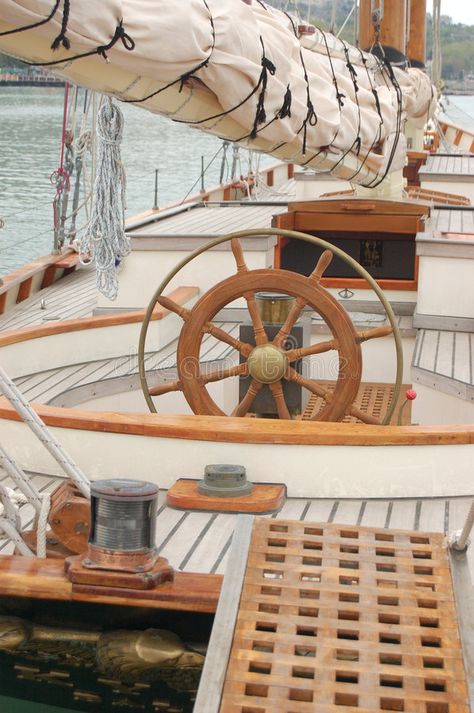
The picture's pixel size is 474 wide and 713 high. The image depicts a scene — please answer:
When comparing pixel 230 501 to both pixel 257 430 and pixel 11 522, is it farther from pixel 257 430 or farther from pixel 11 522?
pixel 11 522

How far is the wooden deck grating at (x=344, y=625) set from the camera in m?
2.56

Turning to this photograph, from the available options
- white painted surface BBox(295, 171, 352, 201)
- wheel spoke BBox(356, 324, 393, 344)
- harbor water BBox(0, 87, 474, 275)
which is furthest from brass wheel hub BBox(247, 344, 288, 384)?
white painted surface BBox(295, 171, 352, 201)

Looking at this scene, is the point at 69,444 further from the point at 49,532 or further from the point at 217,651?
the point at 217,651

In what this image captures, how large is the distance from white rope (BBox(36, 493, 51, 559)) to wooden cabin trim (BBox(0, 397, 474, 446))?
684mm

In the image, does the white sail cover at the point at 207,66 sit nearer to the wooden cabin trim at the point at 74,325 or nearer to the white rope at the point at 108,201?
the white rope at the point at 108,201

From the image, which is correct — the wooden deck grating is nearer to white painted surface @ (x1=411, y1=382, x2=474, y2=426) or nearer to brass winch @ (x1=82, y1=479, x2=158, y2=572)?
brass winch @ (x1=82, y1=479, x2=158, y2=572)

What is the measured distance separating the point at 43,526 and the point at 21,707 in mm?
590

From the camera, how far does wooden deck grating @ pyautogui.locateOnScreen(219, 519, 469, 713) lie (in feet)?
8.39

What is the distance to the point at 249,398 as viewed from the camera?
4379 mm

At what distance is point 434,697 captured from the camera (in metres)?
2.55

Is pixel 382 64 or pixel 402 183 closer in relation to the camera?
pixel 382 64

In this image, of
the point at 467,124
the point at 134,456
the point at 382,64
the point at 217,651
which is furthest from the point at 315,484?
the point at 467,124

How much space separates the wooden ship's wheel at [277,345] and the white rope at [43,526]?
1.15m

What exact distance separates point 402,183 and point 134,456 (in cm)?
502
